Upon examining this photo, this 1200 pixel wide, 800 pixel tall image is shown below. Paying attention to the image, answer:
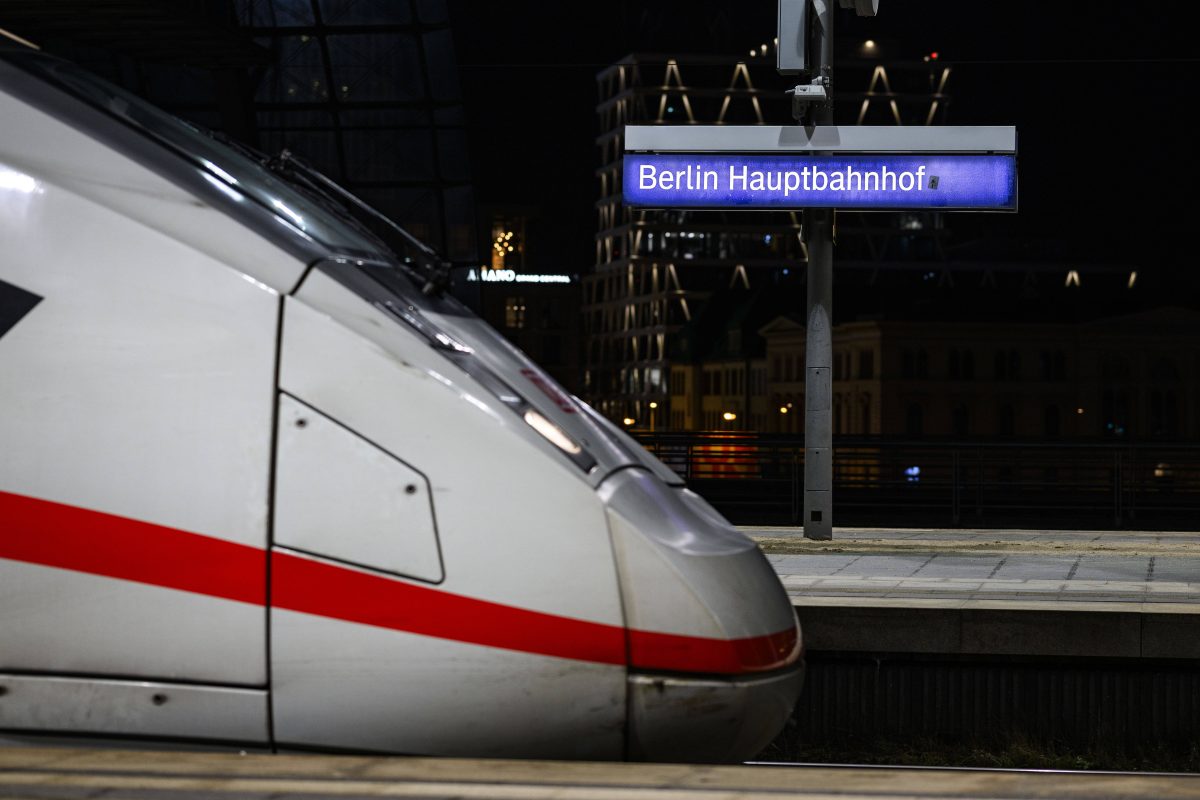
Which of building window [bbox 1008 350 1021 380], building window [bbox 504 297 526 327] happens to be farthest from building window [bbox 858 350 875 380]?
building window [bbox 504 297 526 327]

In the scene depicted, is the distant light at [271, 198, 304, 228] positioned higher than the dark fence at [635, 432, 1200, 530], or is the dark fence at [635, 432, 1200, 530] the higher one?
the distant light at [271, 198, 304, 228]

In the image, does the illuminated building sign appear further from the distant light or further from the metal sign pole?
the distant light

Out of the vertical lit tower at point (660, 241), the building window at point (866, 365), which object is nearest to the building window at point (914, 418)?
the building window at point (866, 365)

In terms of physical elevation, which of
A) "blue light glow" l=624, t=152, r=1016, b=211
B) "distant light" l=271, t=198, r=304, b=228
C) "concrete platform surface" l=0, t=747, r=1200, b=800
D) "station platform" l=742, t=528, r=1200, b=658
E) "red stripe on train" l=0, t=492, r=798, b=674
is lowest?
"concrete platform surface" l=0, t=747, r=1200, b=800

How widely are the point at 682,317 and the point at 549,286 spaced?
1216 cm

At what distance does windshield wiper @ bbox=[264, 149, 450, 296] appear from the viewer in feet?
16.4

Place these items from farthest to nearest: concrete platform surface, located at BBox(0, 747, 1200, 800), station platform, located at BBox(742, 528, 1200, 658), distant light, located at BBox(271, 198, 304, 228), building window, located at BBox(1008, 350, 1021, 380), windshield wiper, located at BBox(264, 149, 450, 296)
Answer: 1. building window, located at BBox(1008, 350, 1021, 380)
2. station platform, located at BBox(742, 528, 1200, 658)
3. windshield wiper, located at BBox(264, 149, 450, 296)
4. distant light, located at BBox(271, 198, 304, 228)
5. concrete platform surface, located at BBox(0, 747, 1200, 800)

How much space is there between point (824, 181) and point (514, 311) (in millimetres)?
133360

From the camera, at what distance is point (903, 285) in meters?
128

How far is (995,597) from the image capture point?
28.2ft

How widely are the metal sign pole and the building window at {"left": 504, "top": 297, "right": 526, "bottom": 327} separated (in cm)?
13165

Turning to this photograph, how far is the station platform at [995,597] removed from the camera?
7.67 metres

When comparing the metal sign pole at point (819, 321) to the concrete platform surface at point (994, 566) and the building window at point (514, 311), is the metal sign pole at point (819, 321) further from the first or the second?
the building window at point (514, 311)

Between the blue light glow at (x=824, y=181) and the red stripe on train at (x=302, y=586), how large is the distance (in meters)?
8.95
